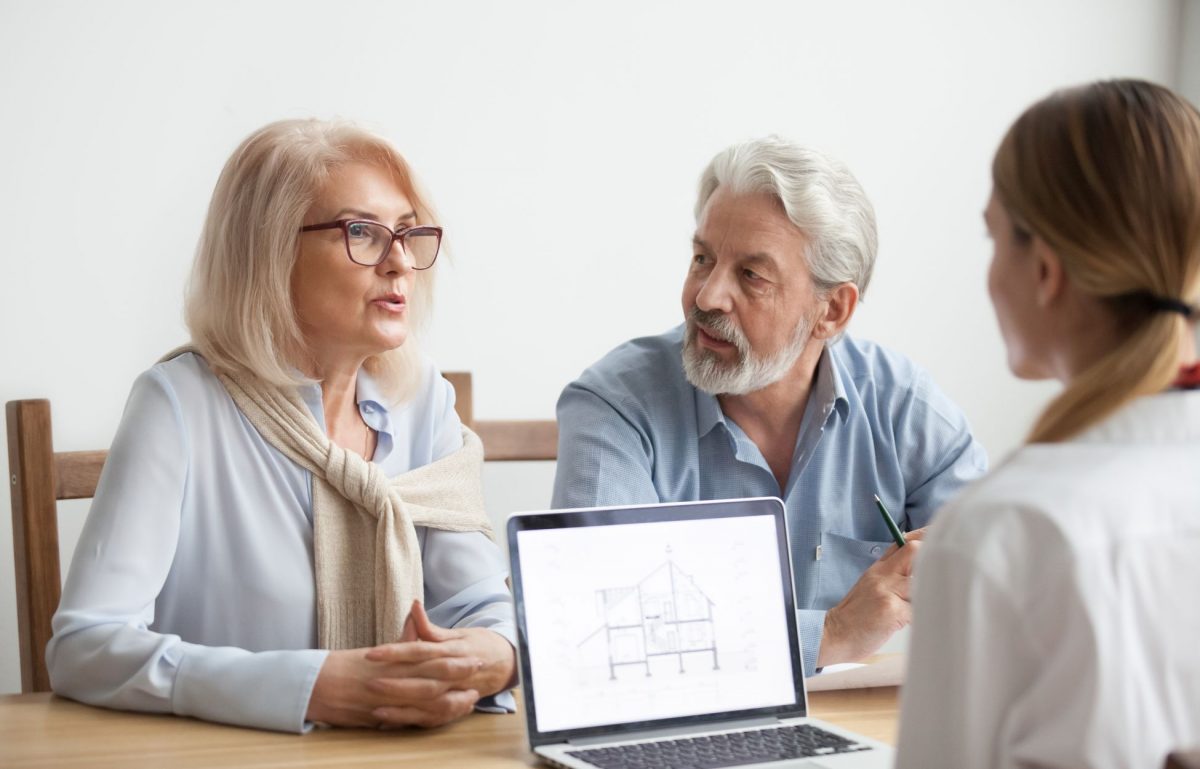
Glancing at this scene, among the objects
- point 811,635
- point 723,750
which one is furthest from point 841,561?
point 723,750

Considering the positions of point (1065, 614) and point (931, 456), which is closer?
point (1065, 614)

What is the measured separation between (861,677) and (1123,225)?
74 cm

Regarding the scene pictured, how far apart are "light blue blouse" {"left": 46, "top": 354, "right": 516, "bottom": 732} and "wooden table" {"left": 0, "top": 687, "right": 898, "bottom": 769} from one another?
2 cm

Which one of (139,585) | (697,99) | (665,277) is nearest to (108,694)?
(139,585)

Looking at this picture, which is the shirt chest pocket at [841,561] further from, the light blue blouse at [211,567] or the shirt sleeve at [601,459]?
the light blue blouse at [211,567]

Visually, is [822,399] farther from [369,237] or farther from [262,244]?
[262,244]

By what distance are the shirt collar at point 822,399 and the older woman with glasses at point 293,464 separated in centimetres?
35

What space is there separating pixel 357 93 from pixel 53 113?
55 cm

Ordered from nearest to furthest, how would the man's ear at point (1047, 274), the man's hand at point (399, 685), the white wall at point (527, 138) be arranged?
1. the man's ear at point (1047, 274)
2. the man's hand at point (399, 685)
3. the white wall at point (527, 138)

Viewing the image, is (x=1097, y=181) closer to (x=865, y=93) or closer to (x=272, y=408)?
(x=272, y=408)

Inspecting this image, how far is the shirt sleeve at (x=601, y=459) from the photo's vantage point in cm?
165

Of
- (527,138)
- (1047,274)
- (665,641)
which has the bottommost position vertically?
(665,641)

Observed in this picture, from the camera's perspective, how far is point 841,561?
5.67ft

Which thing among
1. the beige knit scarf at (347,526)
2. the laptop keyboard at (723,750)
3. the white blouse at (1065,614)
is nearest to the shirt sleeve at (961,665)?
the white blouse at (1065,614)
